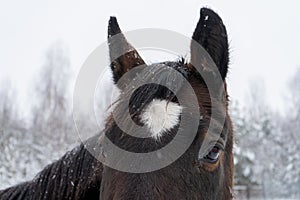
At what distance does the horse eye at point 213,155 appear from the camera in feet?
10.6

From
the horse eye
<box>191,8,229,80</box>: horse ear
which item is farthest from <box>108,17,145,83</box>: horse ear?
the horse eye

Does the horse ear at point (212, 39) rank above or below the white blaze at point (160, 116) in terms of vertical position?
above

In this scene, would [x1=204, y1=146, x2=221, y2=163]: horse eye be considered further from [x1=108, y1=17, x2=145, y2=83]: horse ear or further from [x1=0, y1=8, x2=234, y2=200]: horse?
[x1=108, y1=17, x2=145, y2=83]: horse ear

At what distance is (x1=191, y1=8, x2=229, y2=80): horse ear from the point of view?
11.5ft

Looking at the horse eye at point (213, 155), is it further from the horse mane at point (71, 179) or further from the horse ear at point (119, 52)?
the horse ear at point (119, 52)

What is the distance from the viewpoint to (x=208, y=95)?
11.6 ft

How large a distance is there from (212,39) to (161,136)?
94cm

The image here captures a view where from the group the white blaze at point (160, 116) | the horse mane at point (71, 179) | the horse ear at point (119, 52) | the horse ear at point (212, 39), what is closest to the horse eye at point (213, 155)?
the white blaze at point (160, 116)

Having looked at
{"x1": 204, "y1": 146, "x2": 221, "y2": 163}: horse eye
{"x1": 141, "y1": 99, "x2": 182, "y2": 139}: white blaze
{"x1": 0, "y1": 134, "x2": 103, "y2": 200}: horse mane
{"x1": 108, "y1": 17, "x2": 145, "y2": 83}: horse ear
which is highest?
{"x1": 108, "y1": 17, "x2": 145, "y2": 83}: horse ear

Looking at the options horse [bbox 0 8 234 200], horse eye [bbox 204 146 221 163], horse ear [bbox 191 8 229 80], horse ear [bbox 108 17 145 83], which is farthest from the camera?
horse ear [bbox 108 17 145 83]

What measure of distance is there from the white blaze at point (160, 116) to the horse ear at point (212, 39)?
1.92 ft

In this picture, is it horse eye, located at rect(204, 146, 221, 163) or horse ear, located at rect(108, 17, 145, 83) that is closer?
horse eye, located at rect(204, 146, 221, 163)

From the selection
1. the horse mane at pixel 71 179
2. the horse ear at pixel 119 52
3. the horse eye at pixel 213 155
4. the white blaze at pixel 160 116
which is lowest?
the horse mane at pixel 71 179

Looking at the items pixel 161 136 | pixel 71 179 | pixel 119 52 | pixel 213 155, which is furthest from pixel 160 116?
pixel 71 179
